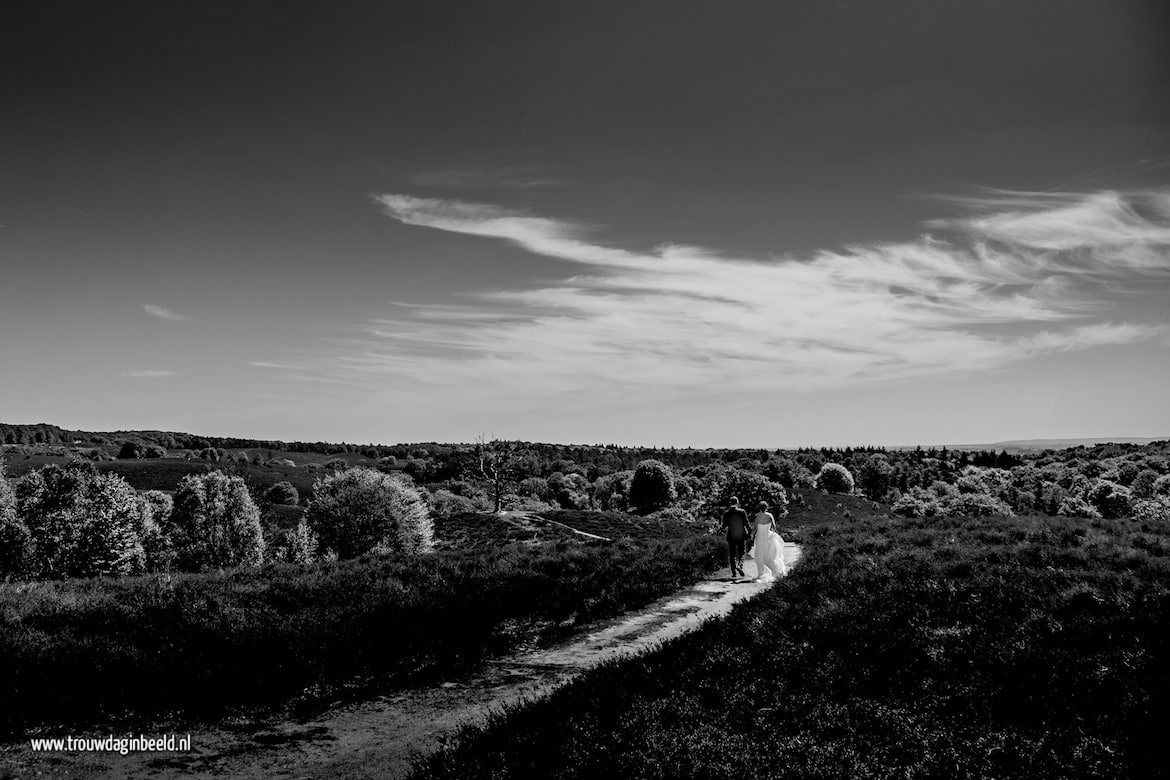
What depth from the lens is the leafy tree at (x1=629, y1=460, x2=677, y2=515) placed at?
107 m

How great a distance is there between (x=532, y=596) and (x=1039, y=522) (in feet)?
64.7

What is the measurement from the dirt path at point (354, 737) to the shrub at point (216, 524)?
63181mm

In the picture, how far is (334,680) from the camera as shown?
10406 millimetres

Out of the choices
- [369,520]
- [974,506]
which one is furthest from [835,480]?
[369,520]

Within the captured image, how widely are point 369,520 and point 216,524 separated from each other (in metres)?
22.4

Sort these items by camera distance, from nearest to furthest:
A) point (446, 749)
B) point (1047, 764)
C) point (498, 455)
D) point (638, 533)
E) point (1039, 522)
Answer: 1. point (1047, 764)
2. point (446, 749)
3. point (1039, 522)
4. point (638, 533)
5. point (498, 455)

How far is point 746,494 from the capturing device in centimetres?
7631

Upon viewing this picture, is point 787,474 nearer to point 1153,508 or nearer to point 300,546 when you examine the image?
point 1153,508

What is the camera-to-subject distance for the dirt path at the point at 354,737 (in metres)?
7.21

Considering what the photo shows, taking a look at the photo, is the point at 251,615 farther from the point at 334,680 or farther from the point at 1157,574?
the point at 1157,574

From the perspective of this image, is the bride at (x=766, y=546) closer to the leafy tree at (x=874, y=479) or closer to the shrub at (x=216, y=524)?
the shrub at (x=216, y=524)

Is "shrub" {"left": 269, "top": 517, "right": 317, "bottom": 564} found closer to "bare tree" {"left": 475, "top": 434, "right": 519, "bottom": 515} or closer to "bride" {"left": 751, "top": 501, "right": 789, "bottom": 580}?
"bare tree" {"left": 475, "top": 434, "right": 519, "bottom": 515}

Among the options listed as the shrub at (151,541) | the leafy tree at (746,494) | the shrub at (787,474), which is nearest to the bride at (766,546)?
the shrub at (151,541)

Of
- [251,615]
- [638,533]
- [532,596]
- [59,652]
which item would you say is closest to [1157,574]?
[532,596]
